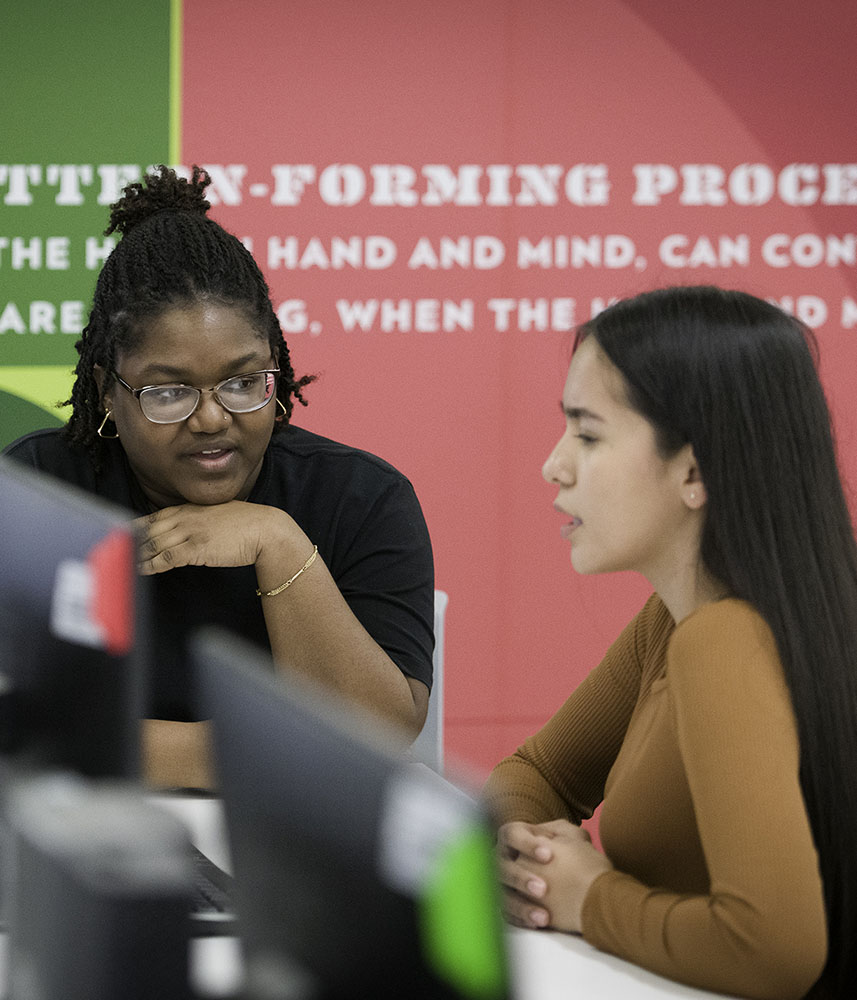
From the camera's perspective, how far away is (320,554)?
193 centimetres

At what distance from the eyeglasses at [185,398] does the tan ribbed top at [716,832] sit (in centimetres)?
68

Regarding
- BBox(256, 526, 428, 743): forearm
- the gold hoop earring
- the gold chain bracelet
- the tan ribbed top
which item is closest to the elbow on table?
the tan ribbed top

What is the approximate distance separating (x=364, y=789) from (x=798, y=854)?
627mm

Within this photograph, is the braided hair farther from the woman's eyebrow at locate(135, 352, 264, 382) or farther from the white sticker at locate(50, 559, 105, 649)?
the white sticker at locate(50, 559, 105, 649)

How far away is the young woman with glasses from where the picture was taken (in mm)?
1724

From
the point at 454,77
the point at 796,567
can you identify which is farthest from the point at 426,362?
the point at 796,567

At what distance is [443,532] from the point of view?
10.6 feet

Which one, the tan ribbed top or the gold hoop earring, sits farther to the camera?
the gold hoop earring

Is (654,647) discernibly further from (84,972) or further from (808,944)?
(84,972)

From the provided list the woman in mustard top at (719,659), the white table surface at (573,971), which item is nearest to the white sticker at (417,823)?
the white table surface at (573,971)

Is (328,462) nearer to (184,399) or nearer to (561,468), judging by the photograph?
(184,399)

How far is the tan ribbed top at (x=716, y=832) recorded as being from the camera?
108 cm

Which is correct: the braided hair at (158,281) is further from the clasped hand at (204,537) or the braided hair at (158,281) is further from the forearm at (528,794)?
the forearm at (528,794)

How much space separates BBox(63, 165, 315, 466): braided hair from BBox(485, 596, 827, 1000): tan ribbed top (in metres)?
0.82
